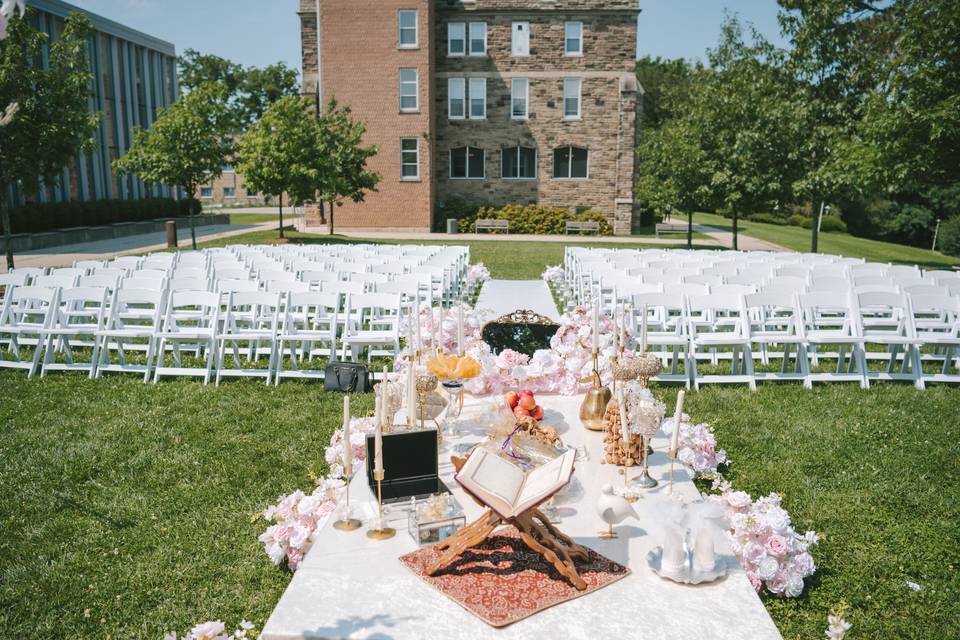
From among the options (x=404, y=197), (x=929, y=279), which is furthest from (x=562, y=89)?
(x=929, y=279)

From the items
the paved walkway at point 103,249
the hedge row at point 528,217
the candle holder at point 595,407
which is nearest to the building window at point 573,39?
the hedge row at point 528,217

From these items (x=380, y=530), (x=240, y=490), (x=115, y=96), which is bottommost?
(x=240, y=490)

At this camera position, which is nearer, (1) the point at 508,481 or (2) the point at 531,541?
(2) the point at 531,541

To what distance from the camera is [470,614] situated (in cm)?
293

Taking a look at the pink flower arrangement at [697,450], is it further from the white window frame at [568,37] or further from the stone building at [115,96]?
the white window frame at [568,37]

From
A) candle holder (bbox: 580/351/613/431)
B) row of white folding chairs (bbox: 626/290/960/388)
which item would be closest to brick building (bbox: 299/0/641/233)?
row of white folding chairs (bbox: 626/290/960/388)

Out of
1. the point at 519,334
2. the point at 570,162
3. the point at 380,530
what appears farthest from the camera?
the point at 570,162

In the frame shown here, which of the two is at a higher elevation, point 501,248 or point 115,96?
point 115,96

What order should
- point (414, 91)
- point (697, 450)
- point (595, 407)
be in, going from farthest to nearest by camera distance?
point (414, 91)
point (595, 407)
point (697, 450)

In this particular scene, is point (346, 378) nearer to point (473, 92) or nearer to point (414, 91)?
point (414, 91)

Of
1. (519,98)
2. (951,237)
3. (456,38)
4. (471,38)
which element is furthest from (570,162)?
(951,237)

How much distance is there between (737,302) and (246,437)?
566 cm

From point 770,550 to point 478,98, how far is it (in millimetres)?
34452

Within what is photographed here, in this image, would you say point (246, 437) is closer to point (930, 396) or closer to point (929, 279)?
point (930, 396)
